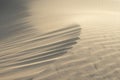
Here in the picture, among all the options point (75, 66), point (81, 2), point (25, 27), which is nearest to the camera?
point (75, 66)

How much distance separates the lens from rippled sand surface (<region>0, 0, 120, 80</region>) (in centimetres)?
377

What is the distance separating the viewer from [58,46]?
4527 millimetres

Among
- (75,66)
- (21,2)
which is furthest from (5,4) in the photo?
(75,66)

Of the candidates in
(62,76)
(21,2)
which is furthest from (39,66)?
(21,2)

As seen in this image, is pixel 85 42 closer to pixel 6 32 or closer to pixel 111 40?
pixel 111 40

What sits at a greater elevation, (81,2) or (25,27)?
(81,2)

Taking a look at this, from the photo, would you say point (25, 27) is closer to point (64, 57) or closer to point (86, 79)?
point (64, 57)

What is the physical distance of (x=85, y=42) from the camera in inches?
184

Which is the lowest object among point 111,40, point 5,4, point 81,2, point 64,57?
point 64,57

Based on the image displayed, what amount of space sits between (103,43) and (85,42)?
0.37 meters

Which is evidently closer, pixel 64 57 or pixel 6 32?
pixel 64 57

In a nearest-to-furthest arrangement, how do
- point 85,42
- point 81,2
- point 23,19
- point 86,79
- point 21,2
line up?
point 86,79 → point 85,42 → point 23,19 → point 21,2 → point 81,2

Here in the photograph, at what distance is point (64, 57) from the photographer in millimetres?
4109

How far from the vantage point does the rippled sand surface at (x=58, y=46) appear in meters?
3.77
